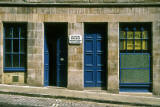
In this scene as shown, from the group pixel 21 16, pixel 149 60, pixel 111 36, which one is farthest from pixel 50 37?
pixel 149 60

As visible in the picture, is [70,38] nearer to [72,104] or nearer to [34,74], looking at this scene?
[34,74]

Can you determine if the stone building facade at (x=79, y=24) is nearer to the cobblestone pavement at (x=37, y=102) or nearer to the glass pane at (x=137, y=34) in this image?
the glass pane at (x=137, y=34)

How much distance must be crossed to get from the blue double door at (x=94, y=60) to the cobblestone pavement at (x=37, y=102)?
242cm

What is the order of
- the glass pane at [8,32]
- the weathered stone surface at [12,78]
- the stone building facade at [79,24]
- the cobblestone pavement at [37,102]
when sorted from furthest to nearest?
the glass pane at [8,32]
the weathered stone surface at [12,78]
the stone building facade at [79,24]
the cobblestone pavement at [37,102]

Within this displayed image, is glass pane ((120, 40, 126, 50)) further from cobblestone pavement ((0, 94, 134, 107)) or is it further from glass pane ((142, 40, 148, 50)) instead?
cobblestone pavement ((0, 94, 134, 107))

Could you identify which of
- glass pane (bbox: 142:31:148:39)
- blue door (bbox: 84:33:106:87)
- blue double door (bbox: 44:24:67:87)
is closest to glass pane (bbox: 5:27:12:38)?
blue double door (bbox: 44:24:67:87)

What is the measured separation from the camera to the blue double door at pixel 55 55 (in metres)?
9.33

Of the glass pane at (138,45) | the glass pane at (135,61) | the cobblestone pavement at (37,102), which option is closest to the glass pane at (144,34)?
the glass pane at (138,45)

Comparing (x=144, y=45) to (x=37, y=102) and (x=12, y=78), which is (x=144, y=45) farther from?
(x=12, y=78)

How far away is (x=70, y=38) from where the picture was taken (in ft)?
29.2

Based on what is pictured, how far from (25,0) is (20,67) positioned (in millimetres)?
3538

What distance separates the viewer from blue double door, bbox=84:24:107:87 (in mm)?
9219

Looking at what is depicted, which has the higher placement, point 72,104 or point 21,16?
point 21,16

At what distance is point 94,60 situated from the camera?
363 inches
